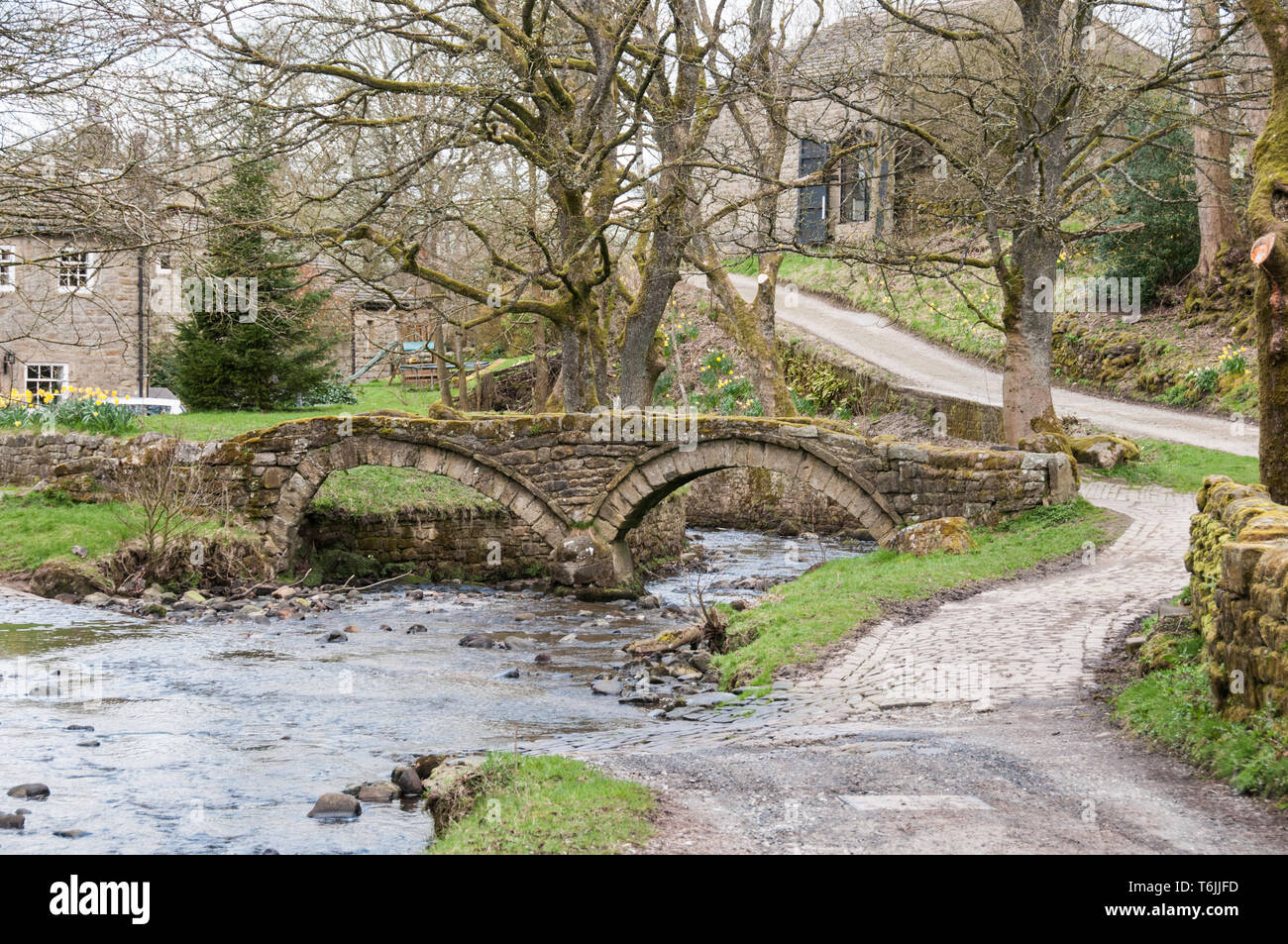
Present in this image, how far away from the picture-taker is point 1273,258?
23.6 ft

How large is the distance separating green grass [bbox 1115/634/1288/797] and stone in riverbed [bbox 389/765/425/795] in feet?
13.6

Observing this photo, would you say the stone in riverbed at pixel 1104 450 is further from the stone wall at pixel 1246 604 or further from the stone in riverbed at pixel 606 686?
the stone wall at pixel 1246 604

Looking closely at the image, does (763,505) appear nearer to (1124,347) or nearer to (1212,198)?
(1124,347)

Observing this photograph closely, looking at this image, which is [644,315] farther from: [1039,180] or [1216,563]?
[1216,563]

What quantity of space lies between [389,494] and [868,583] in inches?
379

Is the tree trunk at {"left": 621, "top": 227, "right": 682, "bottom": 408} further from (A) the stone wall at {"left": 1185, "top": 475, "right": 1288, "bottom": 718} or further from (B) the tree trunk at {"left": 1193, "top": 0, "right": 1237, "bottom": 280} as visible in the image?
(A) the stone wall at {"left": 1185, "top": 475, "right": 1288, "bottom": 718}

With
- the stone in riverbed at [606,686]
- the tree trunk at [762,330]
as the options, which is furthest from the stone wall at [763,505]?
the stone in riverbed at [606,686]

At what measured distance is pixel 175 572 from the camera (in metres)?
15.9

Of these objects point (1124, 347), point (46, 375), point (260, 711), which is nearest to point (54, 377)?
point (46, 375)

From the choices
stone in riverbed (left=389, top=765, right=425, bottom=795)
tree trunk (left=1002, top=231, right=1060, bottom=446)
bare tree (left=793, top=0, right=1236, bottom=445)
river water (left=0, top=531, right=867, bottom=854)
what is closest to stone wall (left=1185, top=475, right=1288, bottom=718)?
river water (left=0, top=531, right=867, bottom=854)

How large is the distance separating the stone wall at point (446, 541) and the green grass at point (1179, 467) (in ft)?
25.3

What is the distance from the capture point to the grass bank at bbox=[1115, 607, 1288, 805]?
201 inches

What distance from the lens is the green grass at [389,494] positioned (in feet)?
62.0
